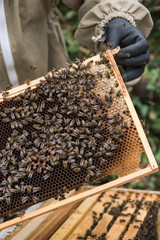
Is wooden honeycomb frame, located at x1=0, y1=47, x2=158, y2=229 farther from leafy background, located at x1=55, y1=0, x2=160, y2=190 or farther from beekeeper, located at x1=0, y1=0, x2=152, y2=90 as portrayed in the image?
leafy background, located at x1=55, y1=0, x2=160, y2=190

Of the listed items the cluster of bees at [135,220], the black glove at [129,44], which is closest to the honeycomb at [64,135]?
the black glove at [129,44]

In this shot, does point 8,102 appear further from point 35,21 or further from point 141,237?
point 141,237

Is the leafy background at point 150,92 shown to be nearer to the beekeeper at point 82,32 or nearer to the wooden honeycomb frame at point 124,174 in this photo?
the beekeeper at point 82,32

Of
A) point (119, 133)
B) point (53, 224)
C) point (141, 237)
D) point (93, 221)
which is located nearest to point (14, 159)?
point (119, 133)

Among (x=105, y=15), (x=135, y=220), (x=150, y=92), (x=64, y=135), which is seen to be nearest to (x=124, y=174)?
(x=64, y=135)

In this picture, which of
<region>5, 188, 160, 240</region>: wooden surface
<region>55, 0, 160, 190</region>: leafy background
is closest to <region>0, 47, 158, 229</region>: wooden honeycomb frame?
<region>5, 188, 160, 240</region>: wooden surface

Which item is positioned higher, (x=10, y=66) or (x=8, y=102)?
(x=10, y=66)

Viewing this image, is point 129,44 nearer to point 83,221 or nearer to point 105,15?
point 105,15
